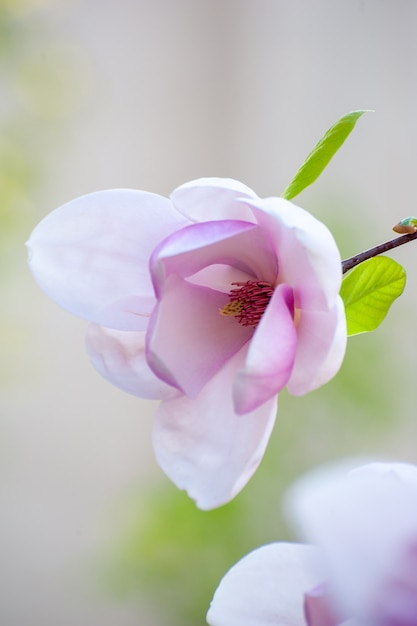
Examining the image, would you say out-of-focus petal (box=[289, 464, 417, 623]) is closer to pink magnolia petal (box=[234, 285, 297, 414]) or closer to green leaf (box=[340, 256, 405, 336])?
pink magnolia petal (box=[234, 285, 297, 414])

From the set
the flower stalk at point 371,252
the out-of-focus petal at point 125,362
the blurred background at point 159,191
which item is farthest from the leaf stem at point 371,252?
the blurred background at point 159,191

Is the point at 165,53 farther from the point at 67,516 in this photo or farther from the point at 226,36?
the point at 67,516

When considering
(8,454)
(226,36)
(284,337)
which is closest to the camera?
(284,337)

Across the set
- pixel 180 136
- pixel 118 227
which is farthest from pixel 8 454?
pixel 118 227

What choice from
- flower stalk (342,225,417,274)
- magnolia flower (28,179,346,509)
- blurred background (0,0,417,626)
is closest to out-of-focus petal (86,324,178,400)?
magnolia flower (28,179,346,509)

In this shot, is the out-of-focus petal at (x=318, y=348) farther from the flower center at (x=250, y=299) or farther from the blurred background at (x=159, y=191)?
the blurred background at (x=159, y=191)
